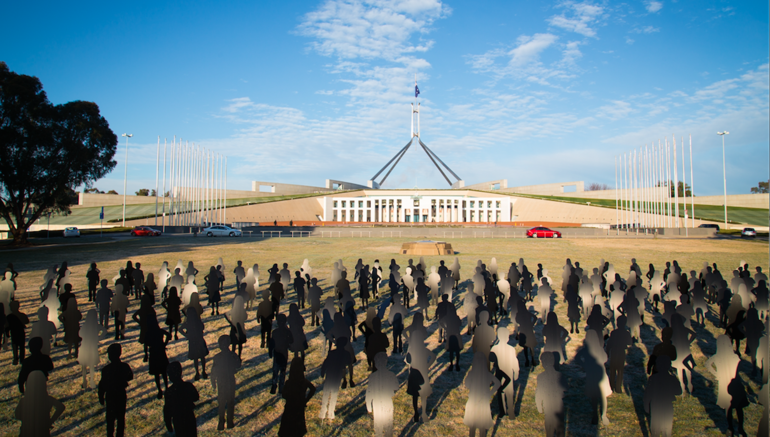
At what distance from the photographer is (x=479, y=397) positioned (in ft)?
13.2

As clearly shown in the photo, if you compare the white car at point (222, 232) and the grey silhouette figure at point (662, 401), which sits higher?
the white car at point (222, 232)

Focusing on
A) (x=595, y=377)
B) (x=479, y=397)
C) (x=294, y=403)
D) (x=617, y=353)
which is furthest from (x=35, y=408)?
(x=617, y=353)

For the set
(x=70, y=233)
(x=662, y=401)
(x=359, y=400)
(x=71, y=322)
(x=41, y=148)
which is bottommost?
(x=359, y=400)

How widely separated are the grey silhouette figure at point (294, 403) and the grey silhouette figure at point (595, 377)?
3075 mm

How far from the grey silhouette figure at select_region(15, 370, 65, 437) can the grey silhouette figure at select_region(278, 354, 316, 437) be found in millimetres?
2049

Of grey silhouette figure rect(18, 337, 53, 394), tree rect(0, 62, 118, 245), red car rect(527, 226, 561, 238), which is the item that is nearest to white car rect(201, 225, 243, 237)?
tree rect(0, 62, 118, 245)

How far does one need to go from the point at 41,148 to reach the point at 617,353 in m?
30.7

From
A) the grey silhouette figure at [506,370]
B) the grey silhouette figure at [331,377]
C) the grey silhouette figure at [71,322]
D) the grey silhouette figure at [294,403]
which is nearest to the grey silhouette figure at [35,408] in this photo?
the grey silhouette figure at [294,403]

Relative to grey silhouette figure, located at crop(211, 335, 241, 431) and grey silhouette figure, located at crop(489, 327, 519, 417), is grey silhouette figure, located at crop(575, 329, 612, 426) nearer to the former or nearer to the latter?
grey silhouette figure, located at crop(489, 327, 519, 417)

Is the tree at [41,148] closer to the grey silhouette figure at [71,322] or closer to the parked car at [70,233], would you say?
the parked car at [70,233]

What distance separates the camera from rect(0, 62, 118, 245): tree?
23297 millimetres

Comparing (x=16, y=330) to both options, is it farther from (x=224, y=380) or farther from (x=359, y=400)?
(x=359, y=400)

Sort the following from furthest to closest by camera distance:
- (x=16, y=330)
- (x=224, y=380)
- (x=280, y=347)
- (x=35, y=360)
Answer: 1. (x=16, y=330)
2. (x=280, y=347)
3. (x=35, y=360)
4. (x=224, y=380)

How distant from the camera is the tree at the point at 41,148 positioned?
2330 cm
